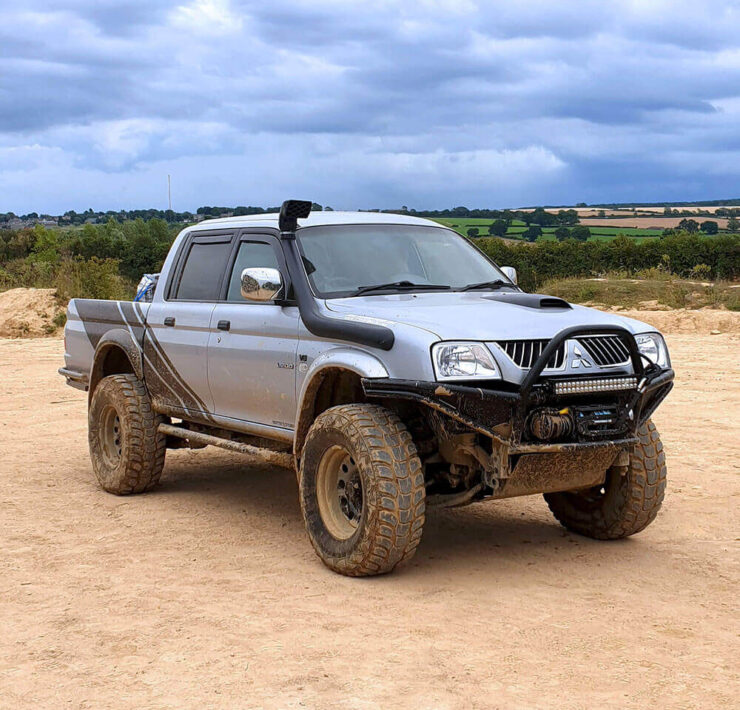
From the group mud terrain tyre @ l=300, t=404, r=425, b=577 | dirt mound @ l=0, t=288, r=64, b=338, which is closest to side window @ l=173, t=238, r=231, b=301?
mud terrain tyre @ l=300, t=404, r=425, b=577

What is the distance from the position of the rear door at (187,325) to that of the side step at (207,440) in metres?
0.18

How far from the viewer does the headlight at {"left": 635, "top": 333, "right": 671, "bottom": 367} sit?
21.1 ft

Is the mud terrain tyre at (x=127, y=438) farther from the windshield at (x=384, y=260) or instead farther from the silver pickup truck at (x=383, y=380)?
the windshield at (x=384, y=260)

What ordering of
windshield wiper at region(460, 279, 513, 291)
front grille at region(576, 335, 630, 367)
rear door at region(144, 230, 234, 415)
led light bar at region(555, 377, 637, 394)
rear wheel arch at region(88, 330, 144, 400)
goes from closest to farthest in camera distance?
led light bar at region(555, 377, 637, 394), front grille at region(576, 335, 630, 367), windshield wiper at region(460, 279, 513, 291), rear door at region(144, 230, 234, 415), rear wheel arch at region(88, 330, 144, 400)

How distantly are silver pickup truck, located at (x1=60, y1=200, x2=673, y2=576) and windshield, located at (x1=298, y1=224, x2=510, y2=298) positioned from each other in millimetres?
14

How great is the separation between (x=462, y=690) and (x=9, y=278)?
26.1 m

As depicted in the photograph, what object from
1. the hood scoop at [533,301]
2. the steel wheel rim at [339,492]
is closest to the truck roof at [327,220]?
the hood scoop at [533,301]

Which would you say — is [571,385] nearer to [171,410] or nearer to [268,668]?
[268,668]

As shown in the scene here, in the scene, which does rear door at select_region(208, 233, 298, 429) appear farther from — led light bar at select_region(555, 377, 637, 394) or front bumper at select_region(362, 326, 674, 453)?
led light bar at select_region(555, 377, 637, 394)

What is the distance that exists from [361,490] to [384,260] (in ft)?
5.52

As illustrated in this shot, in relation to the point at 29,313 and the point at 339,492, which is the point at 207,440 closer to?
the point at 339,492

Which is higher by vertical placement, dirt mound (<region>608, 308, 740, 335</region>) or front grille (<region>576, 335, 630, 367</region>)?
front grille (<region>576, 335, 630, 367</region>)

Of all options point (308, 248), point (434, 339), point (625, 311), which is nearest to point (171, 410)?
point (308, 248)

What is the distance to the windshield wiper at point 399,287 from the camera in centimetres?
688
